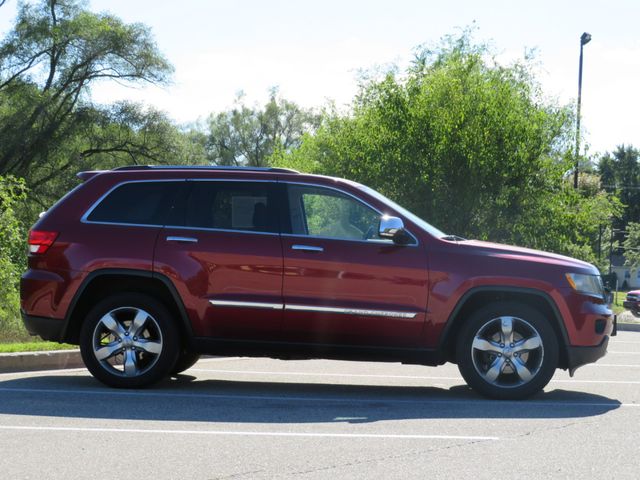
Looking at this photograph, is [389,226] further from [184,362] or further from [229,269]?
[184,362]

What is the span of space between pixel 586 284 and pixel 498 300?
2.58 feet

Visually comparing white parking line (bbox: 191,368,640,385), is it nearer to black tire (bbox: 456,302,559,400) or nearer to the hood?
black tire (bbox: 456,302,559,400)

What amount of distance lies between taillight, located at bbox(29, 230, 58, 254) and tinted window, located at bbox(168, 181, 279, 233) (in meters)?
1.07

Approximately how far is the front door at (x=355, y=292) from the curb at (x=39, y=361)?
3.17m

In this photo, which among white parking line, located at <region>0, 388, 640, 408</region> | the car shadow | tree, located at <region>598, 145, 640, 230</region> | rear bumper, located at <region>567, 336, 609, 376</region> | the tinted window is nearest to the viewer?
the car shadow

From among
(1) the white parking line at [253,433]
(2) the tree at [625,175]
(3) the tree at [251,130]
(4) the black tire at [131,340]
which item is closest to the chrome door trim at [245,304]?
(4) the black tire at [131,340]

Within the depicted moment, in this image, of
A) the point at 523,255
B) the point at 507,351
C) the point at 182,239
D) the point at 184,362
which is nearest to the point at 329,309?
the point at 182,239

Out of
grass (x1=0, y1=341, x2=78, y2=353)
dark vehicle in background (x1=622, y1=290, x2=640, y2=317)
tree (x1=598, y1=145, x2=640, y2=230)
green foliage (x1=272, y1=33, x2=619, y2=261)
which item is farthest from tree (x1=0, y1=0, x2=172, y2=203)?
tree (x1=598, y1=145, x2=640, y2=230)

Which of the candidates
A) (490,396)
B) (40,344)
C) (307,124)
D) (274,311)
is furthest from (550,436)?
(307,124)

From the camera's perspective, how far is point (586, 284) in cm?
873

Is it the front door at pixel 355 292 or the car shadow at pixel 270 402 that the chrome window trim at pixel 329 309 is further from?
the car shadow at pixel 270 402

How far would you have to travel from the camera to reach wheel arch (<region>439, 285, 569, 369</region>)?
8523mm

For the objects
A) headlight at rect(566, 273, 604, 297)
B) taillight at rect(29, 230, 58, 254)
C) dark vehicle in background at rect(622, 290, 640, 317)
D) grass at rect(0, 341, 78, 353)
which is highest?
taillight at rect(29, 230, 58, 254)

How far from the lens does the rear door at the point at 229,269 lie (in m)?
8.58
